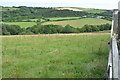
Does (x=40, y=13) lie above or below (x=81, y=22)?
above

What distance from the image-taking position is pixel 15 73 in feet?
18.2

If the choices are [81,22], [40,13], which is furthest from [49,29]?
[81,22]

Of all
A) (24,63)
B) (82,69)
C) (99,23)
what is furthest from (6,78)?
(99,23)

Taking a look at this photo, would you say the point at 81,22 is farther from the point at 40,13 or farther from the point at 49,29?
the point at 40,13

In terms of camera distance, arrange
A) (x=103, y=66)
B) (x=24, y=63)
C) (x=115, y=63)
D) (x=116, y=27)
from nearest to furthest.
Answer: (x=115, y=63)
(x=103, y=66)
(x=24, y=63)
(x=116, y=27)

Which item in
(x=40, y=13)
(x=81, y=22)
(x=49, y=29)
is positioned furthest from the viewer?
(x=81, y=22)

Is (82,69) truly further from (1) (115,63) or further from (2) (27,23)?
(2) (27,23)

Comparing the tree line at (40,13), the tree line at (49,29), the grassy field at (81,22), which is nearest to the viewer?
the tree line at (40,13)

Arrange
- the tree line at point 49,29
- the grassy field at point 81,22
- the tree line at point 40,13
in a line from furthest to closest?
the grassy field at point 81,22
the tree line at point 49,29
the tree line at point 40,13

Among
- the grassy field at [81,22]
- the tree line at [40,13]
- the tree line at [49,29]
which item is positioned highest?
the tree line at [40,13]

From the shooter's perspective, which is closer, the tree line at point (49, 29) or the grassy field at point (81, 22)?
the tree line at point (49, 29)

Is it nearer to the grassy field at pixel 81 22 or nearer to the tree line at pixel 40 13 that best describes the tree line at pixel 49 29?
the grassy field at pixel 81 22

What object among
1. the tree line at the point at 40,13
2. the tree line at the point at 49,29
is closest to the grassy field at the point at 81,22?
the tree line at the point at 49,29

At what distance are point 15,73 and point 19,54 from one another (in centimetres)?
265
